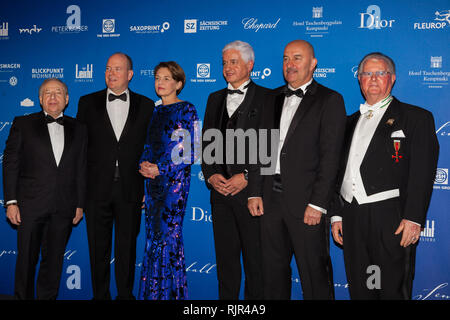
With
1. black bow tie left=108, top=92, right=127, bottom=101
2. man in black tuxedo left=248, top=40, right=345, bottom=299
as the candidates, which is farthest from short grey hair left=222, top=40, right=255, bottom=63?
black bow tie left=108, top=92, right=127, bottom=101

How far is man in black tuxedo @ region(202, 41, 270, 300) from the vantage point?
9.94 ft

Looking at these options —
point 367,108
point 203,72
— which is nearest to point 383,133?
point 367,108

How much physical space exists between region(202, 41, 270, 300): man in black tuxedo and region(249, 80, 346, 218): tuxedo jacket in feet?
1.22

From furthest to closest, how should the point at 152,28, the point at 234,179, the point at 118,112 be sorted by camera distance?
the point at 152,28 → the point at 118,112 → the point at 234,179

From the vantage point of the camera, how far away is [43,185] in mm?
3205

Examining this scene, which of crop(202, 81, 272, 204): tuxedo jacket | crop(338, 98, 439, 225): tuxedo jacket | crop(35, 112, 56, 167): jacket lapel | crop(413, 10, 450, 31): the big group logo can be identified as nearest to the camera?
crop(338, 98, 439, 225): tuxedo jacket

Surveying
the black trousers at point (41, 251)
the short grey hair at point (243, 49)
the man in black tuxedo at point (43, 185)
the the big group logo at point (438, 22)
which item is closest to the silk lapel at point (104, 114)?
the man in black tuxedo at point (43, 185)

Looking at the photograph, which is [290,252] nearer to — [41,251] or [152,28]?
[41,251]

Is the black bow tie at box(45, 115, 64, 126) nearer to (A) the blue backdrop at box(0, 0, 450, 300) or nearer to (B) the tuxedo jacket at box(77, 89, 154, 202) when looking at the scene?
(B) the tuxedo jacket at box(77, 89, 154, 202)

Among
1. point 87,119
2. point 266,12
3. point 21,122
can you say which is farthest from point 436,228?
point 21,122

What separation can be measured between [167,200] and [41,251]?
1.15 metres

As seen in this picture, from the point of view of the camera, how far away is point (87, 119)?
347 centimetres

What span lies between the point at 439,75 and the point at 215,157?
2078 millimetres
